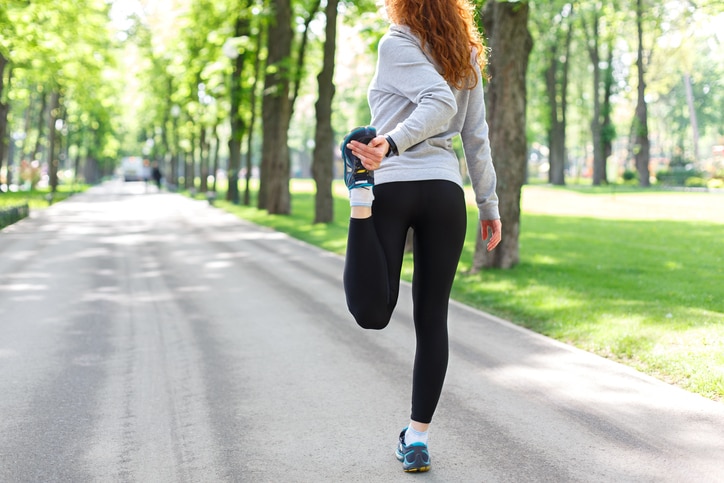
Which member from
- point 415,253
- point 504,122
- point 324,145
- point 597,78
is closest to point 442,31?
point 415,253

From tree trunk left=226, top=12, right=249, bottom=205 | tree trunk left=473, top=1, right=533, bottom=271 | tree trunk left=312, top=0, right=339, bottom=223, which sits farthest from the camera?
tree trunk left=226, top=12, right=249, bottom=205

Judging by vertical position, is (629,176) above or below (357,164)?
above

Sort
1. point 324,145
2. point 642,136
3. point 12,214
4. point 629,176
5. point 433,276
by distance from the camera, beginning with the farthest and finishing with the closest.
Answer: point 629,176 → point 642,136 → point 324,145 → point 12,214 → point 433,276

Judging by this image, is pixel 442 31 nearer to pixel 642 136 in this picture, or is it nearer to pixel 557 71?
pixel 642 136

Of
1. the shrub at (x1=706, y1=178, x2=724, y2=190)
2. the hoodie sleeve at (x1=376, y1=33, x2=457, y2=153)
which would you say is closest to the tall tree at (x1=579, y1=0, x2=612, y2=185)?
the shrub at (x1=706, y1=178, x2=724, y2=190)

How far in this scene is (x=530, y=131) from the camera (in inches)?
2451

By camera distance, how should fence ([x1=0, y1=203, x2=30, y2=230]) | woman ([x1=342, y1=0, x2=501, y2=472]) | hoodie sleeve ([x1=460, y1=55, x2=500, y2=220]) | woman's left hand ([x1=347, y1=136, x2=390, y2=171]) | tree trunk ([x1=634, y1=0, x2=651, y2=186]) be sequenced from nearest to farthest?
woman's left hand ([x1=347, y1=136, x2=390, y2=171]) < woman ([x1=342, y1=0, x2=501, y2=472]) < hoodie sleeve ([x1=460, y1=55, x2=500, y2=220]) < fence ([x1=0, y1=203, x2=30, y2=230]) < tree trunk ([x1=634, y1=0, x2=651, y2=186])

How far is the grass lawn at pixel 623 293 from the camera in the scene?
6.51 m

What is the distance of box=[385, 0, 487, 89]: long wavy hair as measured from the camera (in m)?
3.47

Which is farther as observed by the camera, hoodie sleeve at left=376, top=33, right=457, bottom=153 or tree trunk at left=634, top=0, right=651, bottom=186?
tree trunk at left=634, top=0, right=651, bottom=186

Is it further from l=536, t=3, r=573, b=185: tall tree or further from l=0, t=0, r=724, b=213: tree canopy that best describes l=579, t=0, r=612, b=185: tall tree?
l=536, t=3, r=573, b=185: tall tree

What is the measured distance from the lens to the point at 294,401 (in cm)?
509

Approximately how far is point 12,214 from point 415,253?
63.8ft

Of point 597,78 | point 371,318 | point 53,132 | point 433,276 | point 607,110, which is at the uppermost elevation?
point 597,78
